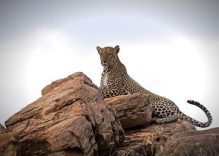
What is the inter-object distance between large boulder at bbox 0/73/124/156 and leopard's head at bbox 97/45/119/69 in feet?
20.2

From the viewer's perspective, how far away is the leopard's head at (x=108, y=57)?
18.9 m

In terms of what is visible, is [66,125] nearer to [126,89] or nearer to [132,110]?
[132,110]

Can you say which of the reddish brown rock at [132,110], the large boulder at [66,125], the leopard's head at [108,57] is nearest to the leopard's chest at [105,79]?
the leopard's head at [108,57]

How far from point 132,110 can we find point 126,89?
3381 mm

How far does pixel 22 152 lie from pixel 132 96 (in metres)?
5.69

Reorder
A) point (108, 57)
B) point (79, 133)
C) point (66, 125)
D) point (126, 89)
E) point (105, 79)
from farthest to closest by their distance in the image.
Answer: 1. point (108, 57)
2. point (105, 79)
3. point (126, 89)
4. point (66, 125)
5. point (79, 133)

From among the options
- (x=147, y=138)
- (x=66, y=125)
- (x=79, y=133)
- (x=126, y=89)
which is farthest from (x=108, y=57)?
(x=79, y=133)

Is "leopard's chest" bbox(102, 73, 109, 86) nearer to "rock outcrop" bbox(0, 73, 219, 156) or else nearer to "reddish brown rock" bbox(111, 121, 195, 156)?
"reddish brown rock" bbox(111, 121, 195, 156)

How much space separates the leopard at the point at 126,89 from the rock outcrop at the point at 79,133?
2604mm

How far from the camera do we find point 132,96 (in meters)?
14.5

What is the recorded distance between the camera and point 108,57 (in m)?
19.0

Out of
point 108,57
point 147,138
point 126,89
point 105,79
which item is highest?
point 108,57

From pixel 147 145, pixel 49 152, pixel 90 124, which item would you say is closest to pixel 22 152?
pixel 49 152

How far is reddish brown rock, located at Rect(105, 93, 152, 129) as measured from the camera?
14.2 meters
